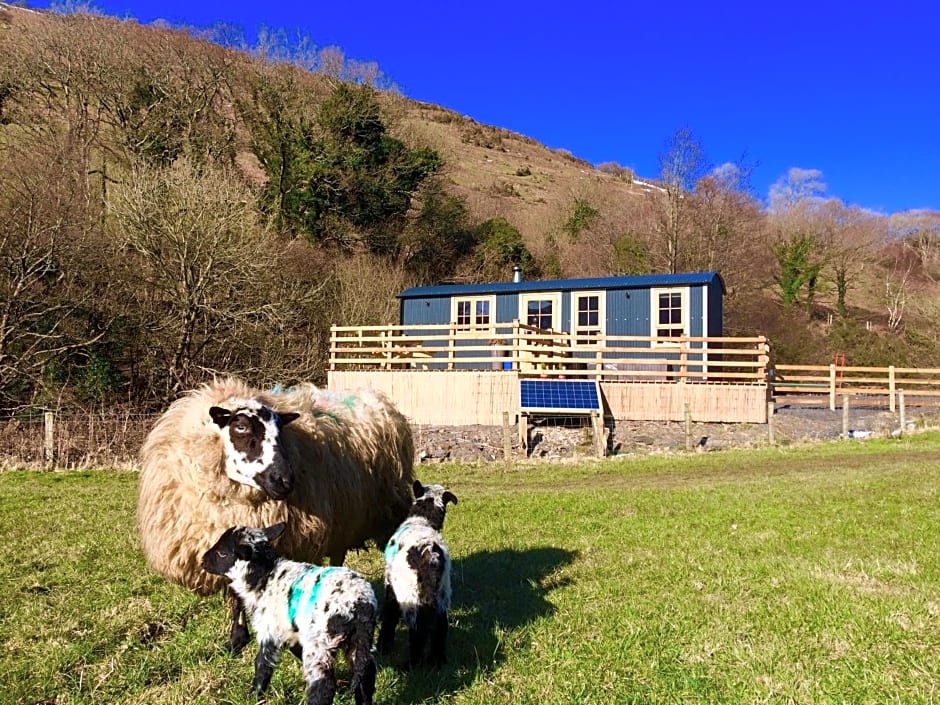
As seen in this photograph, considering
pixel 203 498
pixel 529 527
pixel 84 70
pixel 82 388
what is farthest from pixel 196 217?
pixel 203 498

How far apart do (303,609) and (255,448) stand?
1.32 meters

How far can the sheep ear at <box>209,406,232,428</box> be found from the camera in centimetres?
457

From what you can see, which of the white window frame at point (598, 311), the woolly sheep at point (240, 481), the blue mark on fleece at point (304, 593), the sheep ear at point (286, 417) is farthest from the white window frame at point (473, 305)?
the blue mark on fleece at point (304, 593)

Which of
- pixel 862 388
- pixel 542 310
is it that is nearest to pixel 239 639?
pixel 542 310

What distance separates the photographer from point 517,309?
26.8 metres

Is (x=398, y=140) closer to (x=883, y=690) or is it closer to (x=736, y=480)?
(x=736, y=480)

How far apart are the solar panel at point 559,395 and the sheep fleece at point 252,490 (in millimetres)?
13276

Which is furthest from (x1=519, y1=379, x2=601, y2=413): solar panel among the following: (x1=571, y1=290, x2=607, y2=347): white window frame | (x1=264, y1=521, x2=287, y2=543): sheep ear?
(x1=264, y1=521, x2=287, y2=543): sheep ear

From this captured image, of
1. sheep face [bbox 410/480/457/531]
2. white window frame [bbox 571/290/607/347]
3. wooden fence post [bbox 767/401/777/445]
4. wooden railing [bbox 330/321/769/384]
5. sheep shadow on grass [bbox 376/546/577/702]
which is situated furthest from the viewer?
white window frame [bbox 571/290/607/347]

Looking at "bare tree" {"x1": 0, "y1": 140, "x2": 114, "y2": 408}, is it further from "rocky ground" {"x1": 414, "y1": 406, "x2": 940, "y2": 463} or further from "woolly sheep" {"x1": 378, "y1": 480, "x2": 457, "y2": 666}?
"woolly sheep" {"x1": 378, "y1": 480, "x2": 457, "y2": 666}

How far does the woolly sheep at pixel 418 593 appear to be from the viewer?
422 centimetres

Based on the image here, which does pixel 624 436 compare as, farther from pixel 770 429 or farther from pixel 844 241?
pixel 844 241

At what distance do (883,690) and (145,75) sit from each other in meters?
29.1

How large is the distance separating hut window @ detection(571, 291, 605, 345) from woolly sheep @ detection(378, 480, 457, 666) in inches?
860
